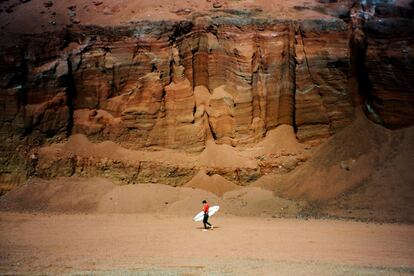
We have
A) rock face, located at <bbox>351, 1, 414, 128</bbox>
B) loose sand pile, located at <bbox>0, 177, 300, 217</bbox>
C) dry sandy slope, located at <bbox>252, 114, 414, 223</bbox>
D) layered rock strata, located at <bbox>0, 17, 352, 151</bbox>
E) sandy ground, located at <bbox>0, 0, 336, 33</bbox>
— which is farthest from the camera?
sandy ground, located at <bbox>0, 0, 336, 33</bbox>

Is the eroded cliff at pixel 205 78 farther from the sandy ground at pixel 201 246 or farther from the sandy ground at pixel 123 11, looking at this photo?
the sandy ground at pixel 201 246

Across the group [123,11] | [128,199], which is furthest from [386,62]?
[123,11]

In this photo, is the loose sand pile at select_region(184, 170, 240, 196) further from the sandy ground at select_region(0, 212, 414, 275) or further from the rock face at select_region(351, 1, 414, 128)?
the rock face at select_region(351, 1, 414, 128)

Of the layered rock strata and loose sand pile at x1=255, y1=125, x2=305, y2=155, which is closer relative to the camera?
loose sand pile at x1=255, y1=125, x2=305, y2=155

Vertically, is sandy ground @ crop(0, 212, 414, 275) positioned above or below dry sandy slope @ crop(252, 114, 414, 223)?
above

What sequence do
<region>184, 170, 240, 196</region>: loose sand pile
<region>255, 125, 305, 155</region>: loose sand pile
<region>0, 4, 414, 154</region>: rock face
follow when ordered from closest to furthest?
1. <region>184, 170, 240, 196</region>: loose sand pile
2. <region>255, 125, 305, 155</region>: loose sand pile
3. <region>0, 4, 414, 154</region>: rock face

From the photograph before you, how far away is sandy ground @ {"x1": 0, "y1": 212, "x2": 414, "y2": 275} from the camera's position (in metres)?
15.1

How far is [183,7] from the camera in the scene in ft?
111

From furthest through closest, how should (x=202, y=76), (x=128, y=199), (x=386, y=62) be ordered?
(x=202, y=76) < (x=386, y=62) < (x=128, y=199)

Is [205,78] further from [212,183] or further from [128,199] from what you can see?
[128,199]

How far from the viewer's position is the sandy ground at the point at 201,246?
49.4 feet

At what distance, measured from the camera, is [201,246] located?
18.2m

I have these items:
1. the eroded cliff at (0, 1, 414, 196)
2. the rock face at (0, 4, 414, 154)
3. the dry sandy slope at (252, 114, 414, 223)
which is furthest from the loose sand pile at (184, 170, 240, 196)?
the rock face at (0, 4, 414, 154)

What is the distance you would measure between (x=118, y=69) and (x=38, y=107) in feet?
16.7
